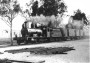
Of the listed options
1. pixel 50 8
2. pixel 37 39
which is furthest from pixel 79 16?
pixel 37 39

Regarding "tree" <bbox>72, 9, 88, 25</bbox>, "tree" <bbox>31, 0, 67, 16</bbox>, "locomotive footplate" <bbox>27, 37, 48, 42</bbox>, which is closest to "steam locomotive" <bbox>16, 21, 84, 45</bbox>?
"locomotive footplate" <bbox>27, 37, 48, 42</bbox>

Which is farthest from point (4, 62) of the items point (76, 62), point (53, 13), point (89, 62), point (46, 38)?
point (53, 13)

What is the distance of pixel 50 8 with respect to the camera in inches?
1855

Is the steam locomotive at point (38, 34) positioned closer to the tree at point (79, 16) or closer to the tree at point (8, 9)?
the tree at point (8, 9)

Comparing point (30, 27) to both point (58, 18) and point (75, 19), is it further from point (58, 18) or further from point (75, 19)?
point (75, 19)

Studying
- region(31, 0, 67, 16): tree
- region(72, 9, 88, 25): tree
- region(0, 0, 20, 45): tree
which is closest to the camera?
region(0, 0, 20, 45): tree

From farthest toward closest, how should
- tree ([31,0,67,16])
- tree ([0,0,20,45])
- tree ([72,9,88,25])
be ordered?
1. tree ([72,9,88,25])
2. tree ([31,0,67,16])
3. tree ([0,0,20,45])

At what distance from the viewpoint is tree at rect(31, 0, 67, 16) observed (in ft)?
151

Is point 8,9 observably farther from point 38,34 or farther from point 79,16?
point 79,16

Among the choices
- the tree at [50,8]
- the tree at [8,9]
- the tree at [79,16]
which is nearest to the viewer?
the tree at [8,9]

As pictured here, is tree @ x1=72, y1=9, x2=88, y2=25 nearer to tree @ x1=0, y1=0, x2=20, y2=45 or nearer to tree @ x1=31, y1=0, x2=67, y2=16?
tree @ x1=31, y1=0, x2=67, y2=16

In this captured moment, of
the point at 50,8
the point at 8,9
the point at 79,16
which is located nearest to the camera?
the point at 8,9

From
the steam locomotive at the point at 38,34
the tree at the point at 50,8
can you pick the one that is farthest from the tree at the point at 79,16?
the steam locomotive at the point at 38,34

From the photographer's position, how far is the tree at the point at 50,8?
4594 centimetres
